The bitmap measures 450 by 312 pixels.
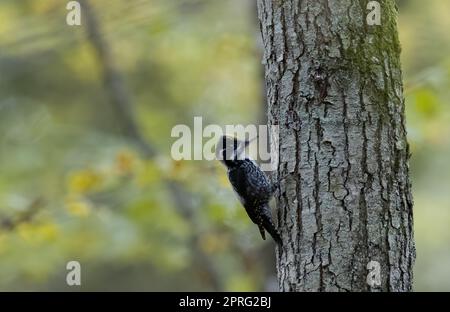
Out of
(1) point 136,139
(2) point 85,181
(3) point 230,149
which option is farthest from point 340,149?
(1) point 136,139

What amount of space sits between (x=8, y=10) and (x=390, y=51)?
20.5 feet

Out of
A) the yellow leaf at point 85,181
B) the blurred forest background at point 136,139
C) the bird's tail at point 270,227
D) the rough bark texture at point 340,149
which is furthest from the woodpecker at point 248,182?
the yellow leaf at point 85,181

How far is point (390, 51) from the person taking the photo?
3752 millimetres

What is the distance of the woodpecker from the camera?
4.25 metres

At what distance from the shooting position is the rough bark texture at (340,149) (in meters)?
3.55

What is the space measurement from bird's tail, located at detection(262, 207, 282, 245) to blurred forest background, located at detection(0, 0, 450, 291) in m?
2.74

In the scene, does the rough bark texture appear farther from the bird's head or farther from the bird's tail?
the bird's head

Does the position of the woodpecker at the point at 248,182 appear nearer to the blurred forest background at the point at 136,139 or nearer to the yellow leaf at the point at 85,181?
the blurred forest background at the point at 136,139

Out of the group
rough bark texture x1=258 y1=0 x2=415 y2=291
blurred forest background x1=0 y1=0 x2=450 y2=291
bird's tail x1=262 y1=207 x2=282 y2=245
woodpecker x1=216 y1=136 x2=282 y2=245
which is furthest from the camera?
blurred forest background x1=0 y1=0 x2=450 y2=291

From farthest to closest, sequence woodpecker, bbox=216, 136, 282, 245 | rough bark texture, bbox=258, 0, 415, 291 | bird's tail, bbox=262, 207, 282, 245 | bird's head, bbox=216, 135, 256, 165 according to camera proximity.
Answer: bird's head, bbox=216, 135, 256, 165 → woodpecker, bbox=216, 136, 282, 245 → bird's tail, bbox=262, 207, 282, 245 → rough bark texture, bbox=258, 0, 415, 291

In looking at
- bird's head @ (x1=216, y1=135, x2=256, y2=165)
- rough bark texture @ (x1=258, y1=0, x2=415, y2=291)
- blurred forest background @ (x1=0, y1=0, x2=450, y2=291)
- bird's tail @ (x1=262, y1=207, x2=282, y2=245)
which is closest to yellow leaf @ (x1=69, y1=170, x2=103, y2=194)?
blurred forest background @ (x1=0, y1=0, x2=450, y2=291)

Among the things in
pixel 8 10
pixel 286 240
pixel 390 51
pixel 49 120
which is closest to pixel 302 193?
pixel 286 240

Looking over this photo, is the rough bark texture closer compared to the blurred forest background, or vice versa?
the rough bark texture

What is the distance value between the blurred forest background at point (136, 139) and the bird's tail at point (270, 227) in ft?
8.98
